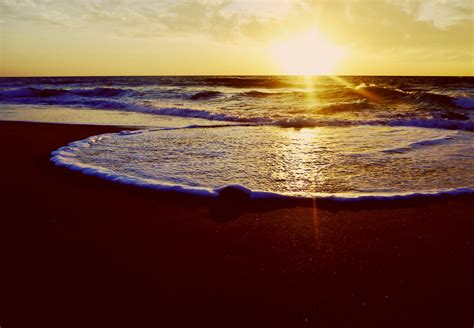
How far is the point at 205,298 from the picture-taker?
7.01ft

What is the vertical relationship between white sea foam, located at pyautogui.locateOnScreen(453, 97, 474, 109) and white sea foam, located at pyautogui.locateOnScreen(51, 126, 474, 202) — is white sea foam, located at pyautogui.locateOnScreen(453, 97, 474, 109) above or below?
above

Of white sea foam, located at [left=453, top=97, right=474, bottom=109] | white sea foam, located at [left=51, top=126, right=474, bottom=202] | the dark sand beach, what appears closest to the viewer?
the dark sand beach

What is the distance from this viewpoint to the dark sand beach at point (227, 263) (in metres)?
2.01

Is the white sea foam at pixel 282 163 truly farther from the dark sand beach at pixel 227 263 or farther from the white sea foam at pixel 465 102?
the white sea foam at pixel 465 102

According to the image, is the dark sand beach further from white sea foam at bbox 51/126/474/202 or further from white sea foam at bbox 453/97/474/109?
white sea foam at bbox 453/97/474/109

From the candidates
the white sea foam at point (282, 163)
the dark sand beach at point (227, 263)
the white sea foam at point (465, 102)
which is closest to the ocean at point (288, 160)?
the white sea foam at point (282, 163)

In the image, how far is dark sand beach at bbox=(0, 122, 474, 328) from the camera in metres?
2.01

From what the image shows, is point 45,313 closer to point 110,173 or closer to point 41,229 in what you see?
point 41,229

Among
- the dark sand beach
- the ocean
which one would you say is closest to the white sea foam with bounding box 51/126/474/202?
the ocean

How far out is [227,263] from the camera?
2.52 m

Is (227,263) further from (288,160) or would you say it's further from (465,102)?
(465,102)

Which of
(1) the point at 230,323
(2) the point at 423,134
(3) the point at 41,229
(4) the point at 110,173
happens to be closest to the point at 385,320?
(1) the point at 230,323

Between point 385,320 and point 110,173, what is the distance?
3.63 metres

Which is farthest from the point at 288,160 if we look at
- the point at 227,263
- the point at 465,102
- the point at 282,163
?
the point at 465,102
